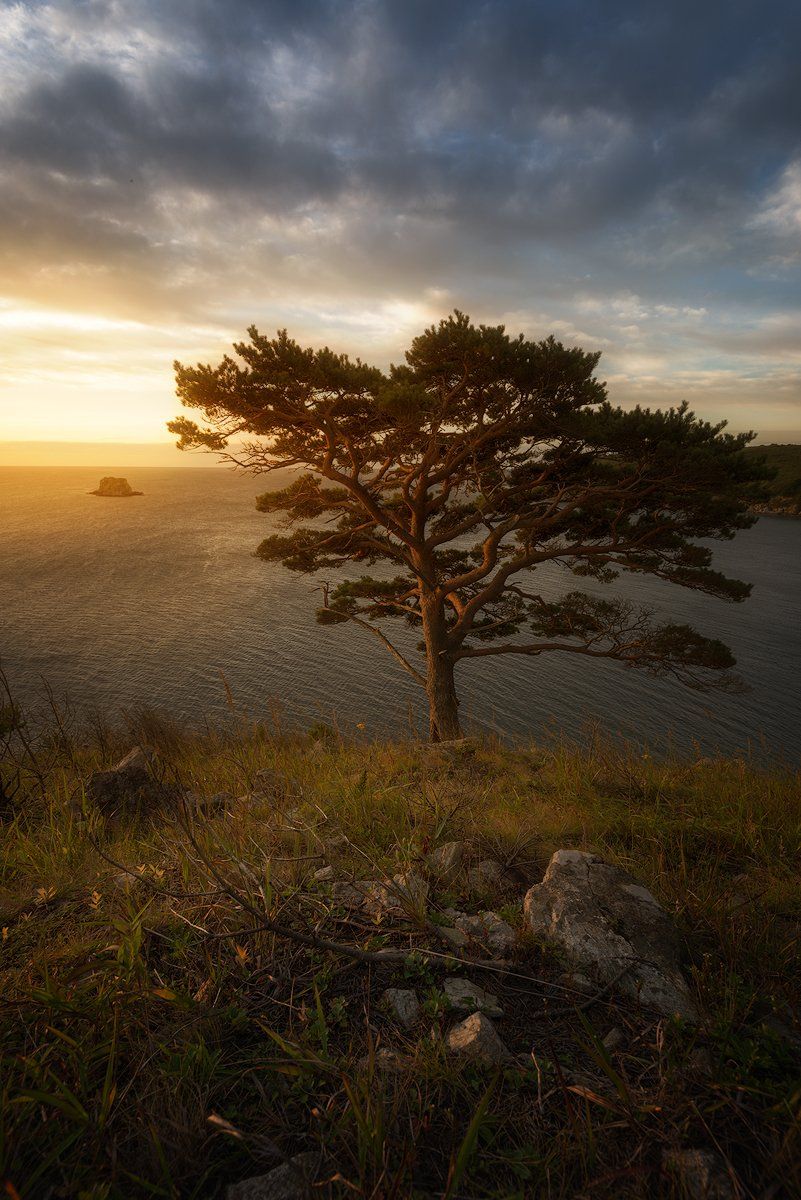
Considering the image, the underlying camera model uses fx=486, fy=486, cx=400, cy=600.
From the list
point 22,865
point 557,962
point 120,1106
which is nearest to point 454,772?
point 557,962

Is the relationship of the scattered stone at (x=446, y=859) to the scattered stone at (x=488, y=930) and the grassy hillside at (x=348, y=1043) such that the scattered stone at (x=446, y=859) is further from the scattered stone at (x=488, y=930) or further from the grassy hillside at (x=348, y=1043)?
the scattered stone at (x=488, y=930)

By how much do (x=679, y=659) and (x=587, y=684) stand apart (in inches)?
485

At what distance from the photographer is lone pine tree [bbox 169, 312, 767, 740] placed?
7605 millimetres

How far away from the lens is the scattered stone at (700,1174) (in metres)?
1.13

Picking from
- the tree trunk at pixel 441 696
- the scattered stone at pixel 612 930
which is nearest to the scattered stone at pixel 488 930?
the scattered stone at pixel 612 930

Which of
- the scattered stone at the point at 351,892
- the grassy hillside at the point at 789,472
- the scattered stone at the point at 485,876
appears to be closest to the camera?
the scattered stone at the point at 351,892

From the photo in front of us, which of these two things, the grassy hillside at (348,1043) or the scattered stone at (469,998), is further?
the scattered stone at (469,998)

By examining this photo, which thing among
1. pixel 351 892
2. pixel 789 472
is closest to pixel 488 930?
pixel 351 892

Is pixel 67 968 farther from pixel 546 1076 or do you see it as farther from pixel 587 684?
pixel 587 684

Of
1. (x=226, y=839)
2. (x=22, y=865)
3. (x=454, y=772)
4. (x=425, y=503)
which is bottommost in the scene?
(x=454, y=772)

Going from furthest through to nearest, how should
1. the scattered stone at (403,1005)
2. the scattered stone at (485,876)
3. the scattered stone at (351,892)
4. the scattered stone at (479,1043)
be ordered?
the scattered stone at (485,876), the scattered stone at (351,892), the scattered stone at (403,1005), the scattered stone at (479,1043)

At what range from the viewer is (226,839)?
111 inches

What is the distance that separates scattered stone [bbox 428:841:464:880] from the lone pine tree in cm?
583

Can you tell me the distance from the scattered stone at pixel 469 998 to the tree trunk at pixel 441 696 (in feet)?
30.0
